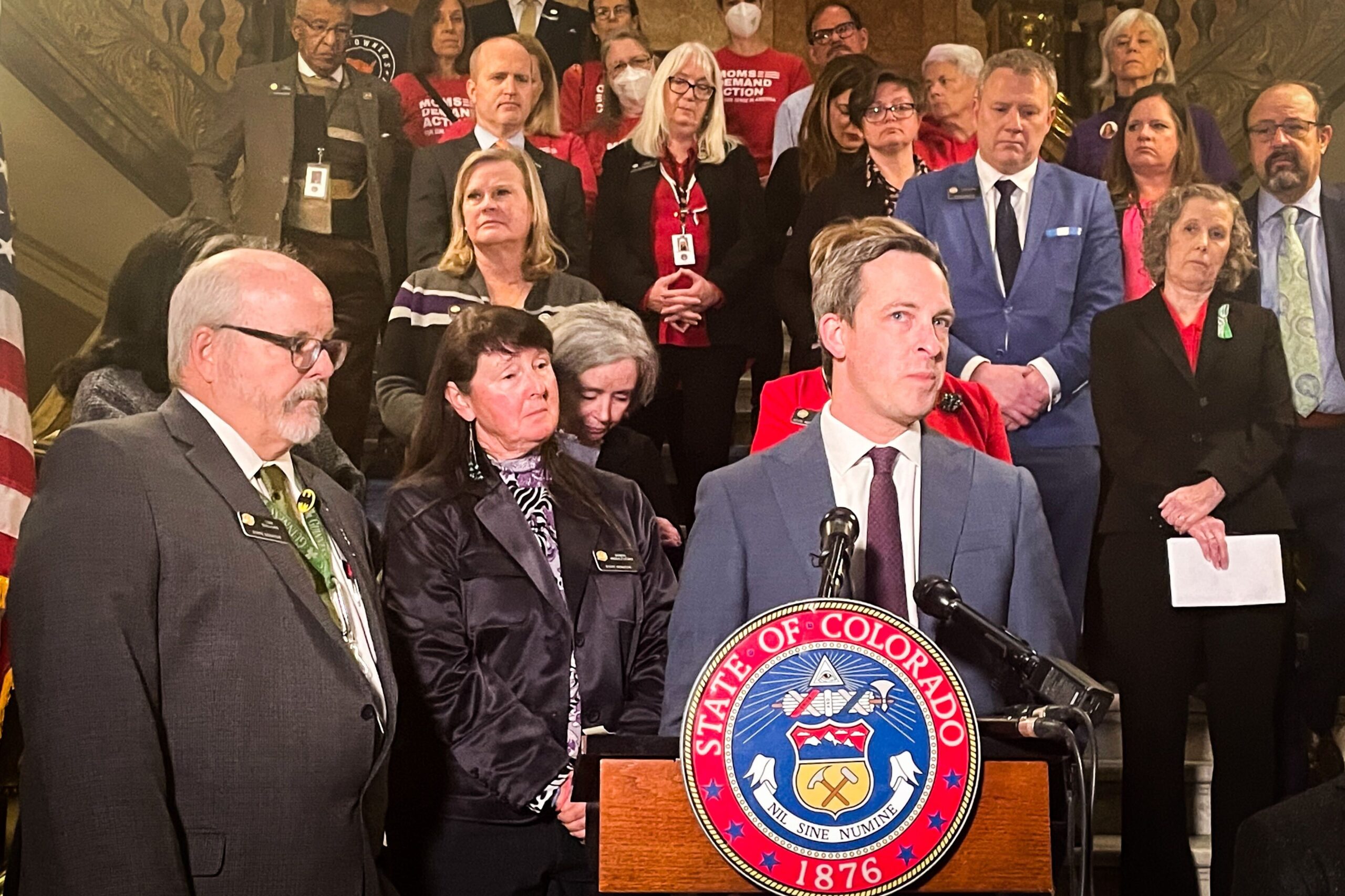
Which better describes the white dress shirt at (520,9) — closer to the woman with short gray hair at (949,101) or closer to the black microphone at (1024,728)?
the woman with short gray hair at (949,101)

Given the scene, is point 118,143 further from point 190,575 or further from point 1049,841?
point 1049,841

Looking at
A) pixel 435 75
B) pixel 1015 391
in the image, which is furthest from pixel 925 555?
pixel 435 75

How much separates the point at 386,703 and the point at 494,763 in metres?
0.57

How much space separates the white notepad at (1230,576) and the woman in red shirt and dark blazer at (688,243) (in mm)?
1323

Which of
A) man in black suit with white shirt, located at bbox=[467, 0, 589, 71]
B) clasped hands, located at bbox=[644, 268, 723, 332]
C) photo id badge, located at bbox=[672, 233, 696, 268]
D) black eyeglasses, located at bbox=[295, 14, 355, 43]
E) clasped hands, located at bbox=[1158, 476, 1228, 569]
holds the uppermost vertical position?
man in black suit with white shirt, located at bbox=[467, 0, 589, 71]

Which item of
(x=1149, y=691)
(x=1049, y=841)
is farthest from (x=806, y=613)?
(x=1149, y=691)

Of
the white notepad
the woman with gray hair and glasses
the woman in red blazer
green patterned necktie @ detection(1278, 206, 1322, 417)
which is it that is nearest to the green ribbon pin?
green patterned necktie @ detection(1278, 206, 1322, 417)

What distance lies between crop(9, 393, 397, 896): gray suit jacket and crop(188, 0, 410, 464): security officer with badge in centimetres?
119

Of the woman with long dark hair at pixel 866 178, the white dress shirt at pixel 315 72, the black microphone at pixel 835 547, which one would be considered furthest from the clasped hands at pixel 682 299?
the black microphone at pixel 835 547

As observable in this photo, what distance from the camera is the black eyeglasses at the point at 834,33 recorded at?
4.67 meters

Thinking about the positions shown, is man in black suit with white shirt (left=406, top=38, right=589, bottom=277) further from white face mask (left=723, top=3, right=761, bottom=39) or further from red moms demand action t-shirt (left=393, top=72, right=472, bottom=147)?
white face mask (left=723, top=3, right=761, bottom=39)

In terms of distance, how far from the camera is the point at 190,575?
2988mm

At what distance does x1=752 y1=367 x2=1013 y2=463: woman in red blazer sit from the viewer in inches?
164

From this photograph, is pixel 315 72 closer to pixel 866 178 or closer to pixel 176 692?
pixel 866 178
